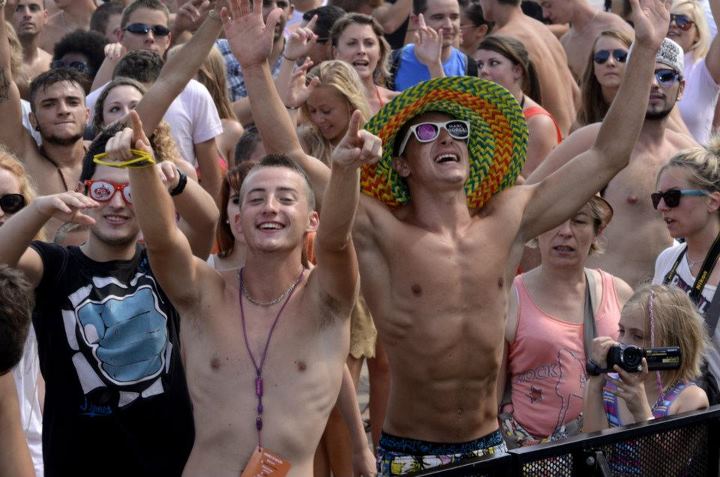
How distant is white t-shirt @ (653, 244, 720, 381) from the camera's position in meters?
4.63

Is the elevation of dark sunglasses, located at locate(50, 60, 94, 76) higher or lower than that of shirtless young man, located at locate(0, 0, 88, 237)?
lower

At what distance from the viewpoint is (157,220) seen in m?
3.74

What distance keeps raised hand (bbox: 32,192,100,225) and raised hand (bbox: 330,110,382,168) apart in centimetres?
79

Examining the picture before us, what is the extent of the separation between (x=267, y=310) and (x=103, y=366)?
57cm

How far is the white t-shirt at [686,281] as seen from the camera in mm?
4633

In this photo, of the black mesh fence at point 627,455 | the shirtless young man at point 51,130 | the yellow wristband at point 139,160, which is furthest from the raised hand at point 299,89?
the black mesh fence at point 627,455

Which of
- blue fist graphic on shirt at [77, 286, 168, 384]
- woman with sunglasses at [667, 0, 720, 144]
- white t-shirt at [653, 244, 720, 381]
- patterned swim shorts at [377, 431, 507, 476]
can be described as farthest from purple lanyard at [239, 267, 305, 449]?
woman with sunglasses at [667, 0, 720, 144]

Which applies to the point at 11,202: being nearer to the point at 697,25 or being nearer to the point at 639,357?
the point at 639,357

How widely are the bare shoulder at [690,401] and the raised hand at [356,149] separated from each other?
140 cm

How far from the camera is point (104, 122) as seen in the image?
5938mm

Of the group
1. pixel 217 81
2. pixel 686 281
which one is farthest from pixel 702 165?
pixel 217 81

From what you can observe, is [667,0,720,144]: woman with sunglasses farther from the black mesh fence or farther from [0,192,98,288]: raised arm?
[0,192,98,288]: raised arm

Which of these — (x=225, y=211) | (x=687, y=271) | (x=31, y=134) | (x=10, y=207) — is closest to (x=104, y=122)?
(x=31, y=134)

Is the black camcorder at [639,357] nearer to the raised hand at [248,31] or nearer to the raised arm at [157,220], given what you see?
the raised arm at [157,220]
